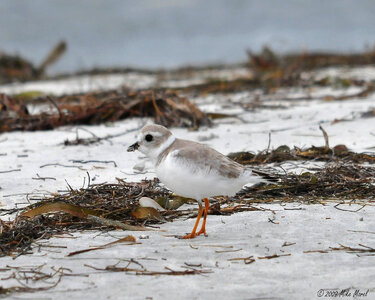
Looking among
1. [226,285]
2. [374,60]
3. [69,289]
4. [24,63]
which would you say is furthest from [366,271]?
[24,63]

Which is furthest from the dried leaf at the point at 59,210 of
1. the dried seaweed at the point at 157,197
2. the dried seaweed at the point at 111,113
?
the dried seaweed at the point at 111,113

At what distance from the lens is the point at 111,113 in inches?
302

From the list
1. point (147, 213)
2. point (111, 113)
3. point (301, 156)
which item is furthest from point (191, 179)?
point (111, 113)

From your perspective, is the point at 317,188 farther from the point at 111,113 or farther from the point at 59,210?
the point at 111,113

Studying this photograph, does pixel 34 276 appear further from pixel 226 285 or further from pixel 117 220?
pixel 117 220

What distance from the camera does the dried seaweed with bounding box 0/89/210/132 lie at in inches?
276

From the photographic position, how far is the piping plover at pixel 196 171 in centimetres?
314

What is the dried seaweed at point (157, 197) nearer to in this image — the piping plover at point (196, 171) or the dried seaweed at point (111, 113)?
the piping plover at point (196, 171)

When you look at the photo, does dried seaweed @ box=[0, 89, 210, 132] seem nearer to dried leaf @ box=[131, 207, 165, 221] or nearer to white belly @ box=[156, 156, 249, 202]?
dried leaf @ box=[131, 207, 165, 221]
